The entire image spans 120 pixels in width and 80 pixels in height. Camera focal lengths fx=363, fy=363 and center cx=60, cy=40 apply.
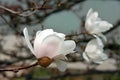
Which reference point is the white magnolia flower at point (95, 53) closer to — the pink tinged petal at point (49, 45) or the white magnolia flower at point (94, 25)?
the white magnolia flower at point (94, 25)

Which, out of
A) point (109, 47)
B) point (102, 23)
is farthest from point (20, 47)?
point (102, 23)

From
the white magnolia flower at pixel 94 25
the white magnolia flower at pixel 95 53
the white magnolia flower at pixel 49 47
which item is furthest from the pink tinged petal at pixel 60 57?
the white magnolia flower at pixel 94 25

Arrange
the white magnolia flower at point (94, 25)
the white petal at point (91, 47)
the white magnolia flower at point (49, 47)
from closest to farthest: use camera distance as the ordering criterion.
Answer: the white magnolia flower at point (49, 47)
the white petal at point (91, 47)
the white magnolia flower at point (94, 25)

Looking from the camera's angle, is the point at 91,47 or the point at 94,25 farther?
the point at 94,25

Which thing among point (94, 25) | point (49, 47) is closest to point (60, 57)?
point (49, 47)

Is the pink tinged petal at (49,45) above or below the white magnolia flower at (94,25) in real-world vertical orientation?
below

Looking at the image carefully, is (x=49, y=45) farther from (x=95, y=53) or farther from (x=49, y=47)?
(x=95, y=53)

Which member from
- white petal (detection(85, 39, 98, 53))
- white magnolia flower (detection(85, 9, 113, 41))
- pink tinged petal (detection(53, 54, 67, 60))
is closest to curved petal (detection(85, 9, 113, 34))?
white magnolia flower (detection(85, 9, 113, 41))
